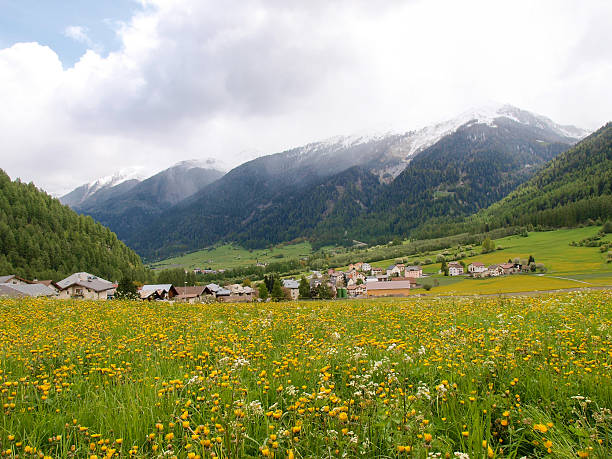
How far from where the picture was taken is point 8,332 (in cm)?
884

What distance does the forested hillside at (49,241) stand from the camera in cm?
12488

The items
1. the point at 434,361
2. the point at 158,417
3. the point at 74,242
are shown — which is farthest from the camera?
the point at 74,242

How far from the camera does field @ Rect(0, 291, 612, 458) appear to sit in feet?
12.0

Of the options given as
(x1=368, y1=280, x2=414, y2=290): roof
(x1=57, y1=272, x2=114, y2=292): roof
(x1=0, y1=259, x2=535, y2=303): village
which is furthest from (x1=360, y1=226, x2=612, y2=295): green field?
(x1=57, y1=272, x2=114, y2=292): roof

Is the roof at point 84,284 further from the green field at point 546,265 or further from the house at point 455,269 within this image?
the house at point 455,269

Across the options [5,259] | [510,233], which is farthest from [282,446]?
[510,233]

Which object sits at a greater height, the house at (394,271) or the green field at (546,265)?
the green field at (546,265)

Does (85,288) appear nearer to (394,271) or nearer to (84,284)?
(84,284)

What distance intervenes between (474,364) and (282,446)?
13.1ft

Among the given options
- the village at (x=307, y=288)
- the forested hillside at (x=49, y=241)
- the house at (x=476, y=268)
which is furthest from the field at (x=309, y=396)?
the forested hillside at (x=49, y=241)

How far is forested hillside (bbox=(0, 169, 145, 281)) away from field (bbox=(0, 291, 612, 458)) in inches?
5697

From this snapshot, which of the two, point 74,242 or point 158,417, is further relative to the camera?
point 74,242

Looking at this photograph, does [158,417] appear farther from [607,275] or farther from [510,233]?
[510,233]

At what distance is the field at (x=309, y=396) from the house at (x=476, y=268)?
12342 cm
